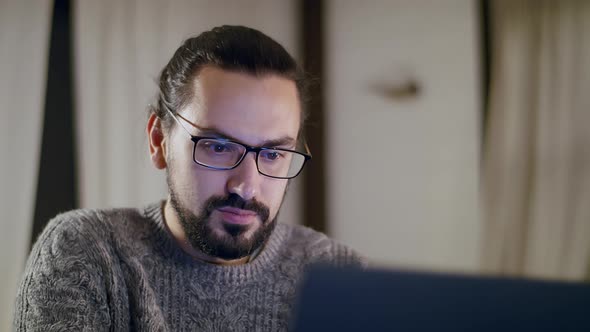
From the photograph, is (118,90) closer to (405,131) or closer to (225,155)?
(225,155)

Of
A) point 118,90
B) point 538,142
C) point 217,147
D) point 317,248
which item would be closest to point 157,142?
point 217,147

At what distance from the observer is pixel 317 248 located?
1340 millimetres

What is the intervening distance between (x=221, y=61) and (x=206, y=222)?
0.36 meters

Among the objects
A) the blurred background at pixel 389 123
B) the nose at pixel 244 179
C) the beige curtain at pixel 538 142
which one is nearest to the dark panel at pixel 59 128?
the blurred background at pixel 389 123

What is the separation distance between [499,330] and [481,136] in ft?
6.33

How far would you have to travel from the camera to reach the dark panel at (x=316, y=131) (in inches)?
99.9

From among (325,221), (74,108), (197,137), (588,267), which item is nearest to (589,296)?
(197,137)

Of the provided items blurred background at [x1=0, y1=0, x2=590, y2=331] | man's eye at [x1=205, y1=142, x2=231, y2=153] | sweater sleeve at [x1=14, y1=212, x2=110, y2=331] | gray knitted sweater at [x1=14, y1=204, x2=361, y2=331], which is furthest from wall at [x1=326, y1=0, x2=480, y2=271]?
sweater sleeve at [x1=14, y1=212, x2=110, y2=331]

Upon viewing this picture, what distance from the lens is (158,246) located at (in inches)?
46.6

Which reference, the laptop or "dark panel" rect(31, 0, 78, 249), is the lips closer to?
the laptop

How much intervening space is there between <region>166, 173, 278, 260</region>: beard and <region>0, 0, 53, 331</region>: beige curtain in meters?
1.05

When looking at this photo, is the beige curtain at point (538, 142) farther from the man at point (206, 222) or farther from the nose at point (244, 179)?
the nose at point (244, 179)

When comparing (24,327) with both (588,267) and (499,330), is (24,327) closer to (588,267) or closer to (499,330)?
(499,330)

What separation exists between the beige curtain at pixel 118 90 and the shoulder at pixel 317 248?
0.88m
